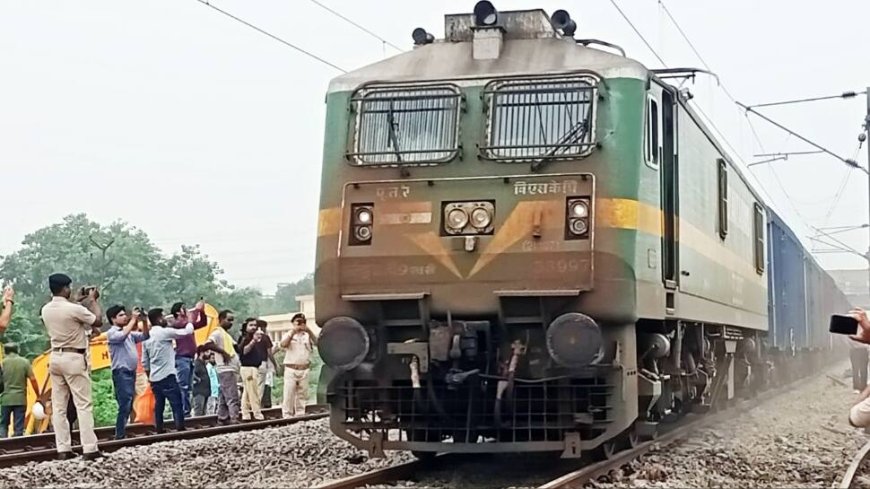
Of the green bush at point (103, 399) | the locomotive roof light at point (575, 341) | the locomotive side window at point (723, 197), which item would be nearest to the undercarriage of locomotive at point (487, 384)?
the locomotive roof light at point (575, 341)

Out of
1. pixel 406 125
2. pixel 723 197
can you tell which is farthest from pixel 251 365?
pixel 406 125

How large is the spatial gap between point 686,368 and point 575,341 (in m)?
3.64

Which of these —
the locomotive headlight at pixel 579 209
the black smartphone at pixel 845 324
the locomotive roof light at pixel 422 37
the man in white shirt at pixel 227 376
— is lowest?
the man in white shirt at pixel 227 376

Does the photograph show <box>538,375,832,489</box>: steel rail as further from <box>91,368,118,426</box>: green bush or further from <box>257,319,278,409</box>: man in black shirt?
<box>91,368,118,426</box>: green bush

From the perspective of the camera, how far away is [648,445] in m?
10.2

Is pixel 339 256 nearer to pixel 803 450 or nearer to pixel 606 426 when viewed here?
pixel 606 426

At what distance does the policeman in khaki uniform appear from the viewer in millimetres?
9805

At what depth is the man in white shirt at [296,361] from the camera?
1466 cm

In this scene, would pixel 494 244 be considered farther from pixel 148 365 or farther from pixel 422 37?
pixel 148 365

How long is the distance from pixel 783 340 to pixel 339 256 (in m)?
15.1

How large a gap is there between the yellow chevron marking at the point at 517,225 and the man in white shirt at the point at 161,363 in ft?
17.1

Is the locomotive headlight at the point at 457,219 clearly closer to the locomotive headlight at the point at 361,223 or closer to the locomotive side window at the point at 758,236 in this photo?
the locomotive headlight at the point at 361,223

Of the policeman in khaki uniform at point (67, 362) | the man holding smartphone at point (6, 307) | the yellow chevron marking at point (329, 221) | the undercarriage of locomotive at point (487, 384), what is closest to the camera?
the undercarriage of locomotive at point (487, 384)

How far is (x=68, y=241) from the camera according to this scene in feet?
A: 120
